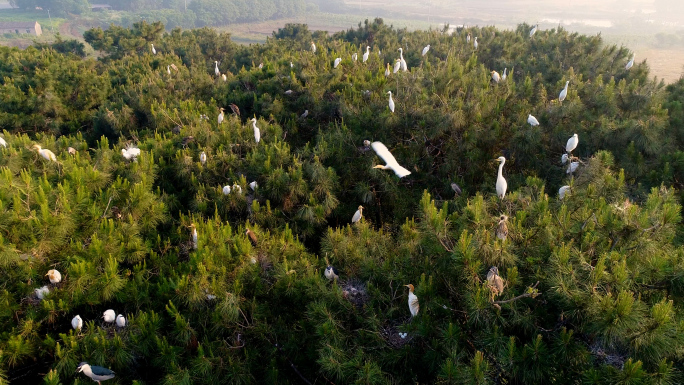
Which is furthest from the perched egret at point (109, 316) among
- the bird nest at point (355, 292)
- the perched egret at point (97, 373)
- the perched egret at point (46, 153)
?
the perched egret at point (46, 153)

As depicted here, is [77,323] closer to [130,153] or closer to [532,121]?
[130,153]

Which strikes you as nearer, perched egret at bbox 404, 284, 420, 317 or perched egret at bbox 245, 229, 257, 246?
perched egret at bbox 404, 284, 420, 317

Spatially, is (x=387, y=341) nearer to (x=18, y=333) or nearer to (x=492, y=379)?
(x=492, y=379)

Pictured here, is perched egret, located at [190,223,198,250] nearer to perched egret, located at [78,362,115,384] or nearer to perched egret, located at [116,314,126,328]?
perched egret, located at [116,314,126,328]

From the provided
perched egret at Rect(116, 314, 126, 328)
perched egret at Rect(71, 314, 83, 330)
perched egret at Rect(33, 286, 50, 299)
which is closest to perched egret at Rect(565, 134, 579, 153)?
perched egret at Rect(116, 314, 126, 328)

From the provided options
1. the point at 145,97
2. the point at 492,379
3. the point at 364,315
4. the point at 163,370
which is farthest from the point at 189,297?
the point at 145,97

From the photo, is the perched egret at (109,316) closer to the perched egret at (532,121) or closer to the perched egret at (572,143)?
the perched egret at (572,143)

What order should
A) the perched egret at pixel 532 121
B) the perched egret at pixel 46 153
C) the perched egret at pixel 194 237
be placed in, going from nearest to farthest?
the perched egret at pixel 194 237, the perched egret at pixel 46 153, the perched egret at pixel 532 121
